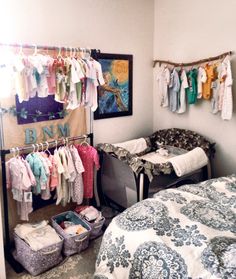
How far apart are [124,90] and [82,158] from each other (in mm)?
1141

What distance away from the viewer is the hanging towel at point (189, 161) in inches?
109

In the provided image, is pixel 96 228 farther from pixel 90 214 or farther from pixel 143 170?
pixel 143 170

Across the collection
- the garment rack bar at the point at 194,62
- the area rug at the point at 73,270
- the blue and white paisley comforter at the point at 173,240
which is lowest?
the area rug at the point at 73,270

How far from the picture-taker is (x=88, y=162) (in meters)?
2.86

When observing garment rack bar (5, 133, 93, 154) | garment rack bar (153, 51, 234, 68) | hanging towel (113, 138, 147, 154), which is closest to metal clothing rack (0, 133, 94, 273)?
garment rack bar (5, 133, 93, 154)

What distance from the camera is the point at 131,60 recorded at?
11.6 feet

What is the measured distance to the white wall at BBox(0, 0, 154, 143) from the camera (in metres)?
2.55

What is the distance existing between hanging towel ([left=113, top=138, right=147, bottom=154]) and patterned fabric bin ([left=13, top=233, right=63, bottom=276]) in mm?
1395

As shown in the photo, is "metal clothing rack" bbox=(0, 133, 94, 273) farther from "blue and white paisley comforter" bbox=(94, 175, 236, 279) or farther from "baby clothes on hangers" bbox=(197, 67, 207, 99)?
"baby clothes on hangers" bbox=(197, 67, 207, 99)

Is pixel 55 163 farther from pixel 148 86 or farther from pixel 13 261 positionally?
Answer: pixel 148 86

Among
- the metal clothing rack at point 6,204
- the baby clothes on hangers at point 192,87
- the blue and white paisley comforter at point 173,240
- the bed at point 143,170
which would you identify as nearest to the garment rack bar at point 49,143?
the metal clothing rack at point 6,204

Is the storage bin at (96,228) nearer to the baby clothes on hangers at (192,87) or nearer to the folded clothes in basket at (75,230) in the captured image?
the folded clothes in basket at (75,230)

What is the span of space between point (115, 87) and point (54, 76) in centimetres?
110

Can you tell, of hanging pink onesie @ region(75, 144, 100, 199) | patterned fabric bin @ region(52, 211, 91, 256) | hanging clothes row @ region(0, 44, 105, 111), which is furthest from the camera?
hanging pink onesie @ region(75, 144, 100, 199)
